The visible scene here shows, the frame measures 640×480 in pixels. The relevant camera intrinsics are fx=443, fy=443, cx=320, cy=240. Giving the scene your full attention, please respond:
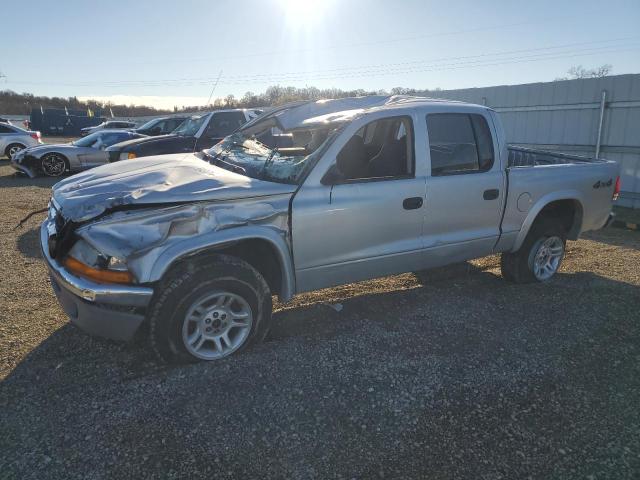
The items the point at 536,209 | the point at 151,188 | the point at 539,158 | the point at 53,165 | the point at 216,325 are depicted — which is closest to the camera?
the point at 151,188

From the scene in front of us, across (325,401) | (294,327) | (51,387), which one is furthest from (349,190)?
(51,387)

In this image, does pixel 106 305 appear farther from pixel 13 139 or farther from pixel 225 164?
pixel 13 139

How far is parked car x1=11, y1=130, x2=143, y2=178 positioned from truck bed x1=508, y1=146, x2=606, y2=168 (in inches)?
435

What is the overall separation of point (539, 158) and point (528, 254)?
1.50m

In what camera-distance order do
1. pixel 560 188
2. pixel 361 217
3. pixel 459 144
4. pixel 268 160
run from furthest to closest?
pixel 560 188, pixel 459 144, pixel 268 160, pixel 361 217

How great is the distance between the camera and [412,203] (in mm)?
3770

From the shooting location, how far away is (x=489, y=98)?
11.5m

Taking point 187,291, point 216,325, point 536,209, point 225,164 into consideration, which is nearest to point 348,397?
point 216,325

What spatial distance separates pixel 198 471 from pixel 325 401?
2.91ft

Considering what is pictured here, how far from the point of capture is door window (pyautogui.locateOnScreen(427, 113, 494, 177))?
396 cm

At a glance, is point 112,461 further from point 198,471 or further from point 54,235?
point 54,235

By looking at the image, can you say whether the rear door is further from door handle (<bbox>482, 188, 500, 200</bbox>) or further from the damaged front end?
the damaged front end

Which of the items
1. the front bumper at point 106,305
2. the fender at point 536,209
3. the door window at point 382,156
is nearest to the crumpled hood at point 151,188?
the front bumper at point 106,305

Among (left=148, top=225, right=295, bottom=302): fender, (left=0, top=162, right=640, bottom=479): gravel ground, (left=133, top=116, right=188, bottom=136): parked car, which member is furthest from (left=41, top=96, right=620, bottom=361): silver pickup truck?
(left=133, top=116, right=188, bottom=136): parked car
